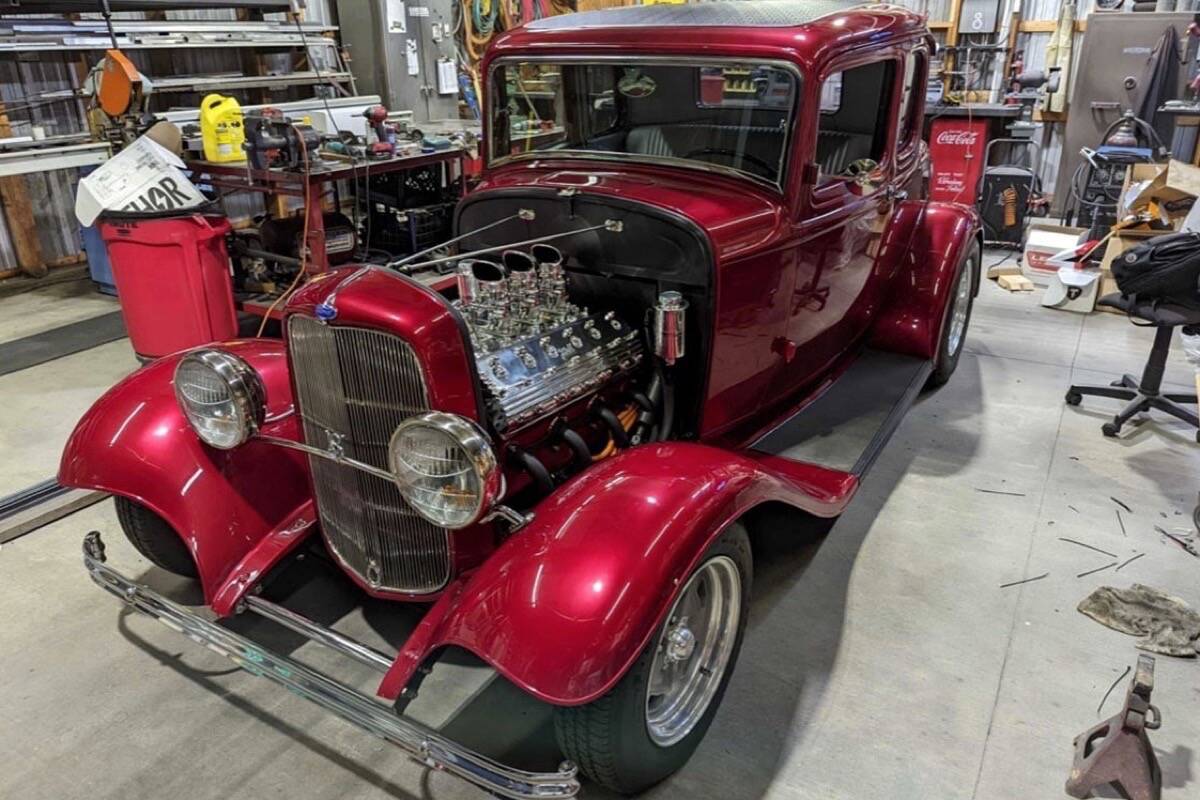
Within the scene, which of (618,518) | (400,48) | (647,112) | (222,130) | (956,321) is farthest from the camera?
(400,48)

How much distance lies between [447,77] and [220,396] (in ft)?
21.0

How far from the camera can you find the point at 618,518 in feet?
6.15

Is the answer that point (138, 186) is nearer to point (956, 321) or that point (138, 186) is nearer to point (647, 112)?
point (647, 112)

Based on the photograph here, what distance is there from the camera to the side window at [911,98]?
354 cm

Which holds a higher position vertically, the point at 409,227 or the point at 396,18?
the point at 396,18

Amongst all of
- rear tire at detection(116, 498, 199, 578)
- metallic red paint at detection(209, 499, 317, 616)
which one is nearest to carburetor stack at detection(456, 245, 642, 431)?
metallic red paint at detection(209, 499, 317, 616)

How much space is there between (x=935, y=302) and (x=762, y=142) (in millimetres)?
1515

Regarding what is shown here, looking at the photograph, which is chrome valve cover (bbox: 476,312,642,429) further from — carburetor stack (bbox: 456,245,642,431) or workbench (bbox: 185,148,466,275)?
workbench (bbox: 185,148,466,275)

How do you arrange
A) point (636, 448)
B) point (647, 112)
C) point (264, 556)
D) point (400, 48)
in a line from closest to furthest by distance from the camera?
point (636, 448), point (264, 556), point (647, 112), point (400, 48)

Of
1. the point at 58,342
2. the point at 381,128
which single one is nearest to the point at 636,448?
the point at 381,128

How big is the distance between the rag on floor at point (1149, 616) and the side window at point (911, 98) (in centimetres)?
192

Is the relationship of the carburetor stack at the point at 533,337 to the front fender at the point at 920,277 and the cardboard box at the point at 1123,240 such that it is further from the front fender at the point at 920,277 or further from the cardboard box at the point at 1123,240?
the cardboard box at the point at 1123,240

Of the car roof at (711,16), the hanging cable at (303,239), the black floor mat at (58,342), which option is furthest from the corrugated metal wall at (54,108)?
the car roof at (711,16)

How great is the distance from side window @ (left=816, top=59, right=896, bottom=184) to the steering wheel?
1.95 ft
